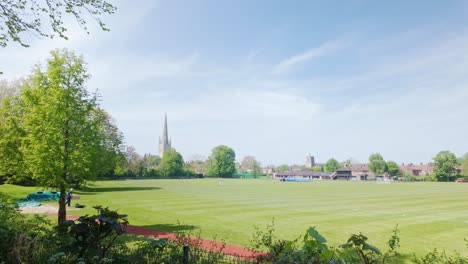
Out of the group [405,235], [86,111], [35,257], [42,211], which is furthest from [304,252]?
[42,211]

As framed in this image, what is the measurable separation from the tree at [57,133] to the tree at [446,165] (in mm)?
146627

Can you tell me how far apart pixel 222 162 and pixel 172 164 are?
26.9 metres

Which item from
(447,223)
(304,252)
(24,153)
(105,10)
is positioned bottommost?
(447,223)

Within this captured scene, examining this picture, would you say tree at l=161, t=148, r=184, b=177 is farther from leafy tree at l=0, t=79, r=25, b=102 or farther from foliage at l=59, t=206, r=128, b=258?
foliage at l=59, t=206, r=128, b=258

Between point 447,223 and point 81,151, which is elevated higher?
point 81,151

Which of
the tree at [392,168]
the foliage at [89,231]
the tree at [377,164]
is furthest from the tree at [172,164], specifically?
the foliage at [89,231]

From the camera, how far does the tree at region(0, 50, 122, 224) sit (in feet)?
61.1

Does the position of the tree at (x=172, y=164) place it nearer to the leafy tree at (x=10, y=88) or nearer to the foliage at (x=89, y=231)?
the leafy tree at (x=10, y=88)

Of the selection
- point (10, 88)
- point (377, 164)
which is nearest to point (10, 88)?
point (10, 88)

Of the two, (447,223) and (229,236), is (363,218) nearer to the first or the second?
(447,223)

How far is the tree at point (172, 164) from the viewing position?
Answer: 14725 centimetres

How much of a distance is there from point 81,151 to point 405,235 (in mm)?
19434

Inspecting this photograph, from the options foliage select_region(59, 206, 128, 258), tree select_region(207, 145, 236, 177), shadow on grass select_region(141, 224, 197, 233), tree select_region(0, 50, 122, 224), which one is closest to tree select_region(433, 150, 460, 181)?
tree select_region(207, 145, 236, 177)

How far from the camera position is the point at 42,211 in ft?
88.5
